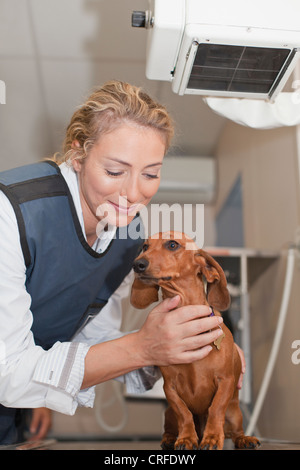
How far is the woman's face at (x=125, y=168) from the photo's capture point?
0.64 metres

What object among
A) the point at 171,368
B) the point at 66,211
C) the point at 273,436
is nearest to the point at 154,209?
the point at 66,211

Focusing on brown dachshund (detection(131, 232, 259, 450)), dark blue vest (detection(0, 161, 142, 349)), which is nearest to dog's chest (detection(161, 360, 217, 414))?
brown dachshund (detection(131, 232, 259, 450))

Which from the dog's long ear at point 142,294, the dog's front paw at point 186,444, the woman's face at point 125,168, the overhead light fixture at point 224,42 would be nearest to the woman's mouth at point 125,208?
the woman's face at point 125,168

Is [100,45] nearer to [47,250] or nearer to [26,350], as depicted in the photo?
[47,250]

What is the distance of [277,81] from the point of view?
715 millimetres

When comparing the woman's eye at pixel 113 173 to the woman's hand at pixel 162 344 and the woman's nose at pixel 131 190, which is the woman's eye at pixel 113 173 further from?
the woman's hand at pixel 162 344

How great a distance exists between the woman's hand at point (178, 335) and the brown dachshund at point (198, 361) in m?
0.03

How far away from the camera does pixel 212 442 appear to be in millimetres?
592

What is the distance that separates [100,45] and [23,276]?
108cm

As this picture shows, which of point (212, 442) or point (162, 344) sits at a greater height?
point (162, 344)

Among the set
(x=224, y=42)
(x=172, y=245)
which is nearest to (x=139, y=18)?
(x=224, y=42)

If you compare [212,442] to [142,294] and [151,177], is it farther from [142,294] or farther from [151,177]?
[151,177]

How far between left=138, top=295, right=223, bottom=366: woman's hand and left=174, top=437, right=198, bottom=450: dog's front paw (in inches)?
4.1

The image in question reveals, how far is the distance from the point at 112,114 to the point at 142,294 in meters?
0.27
